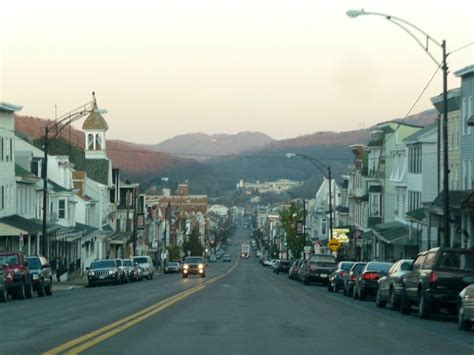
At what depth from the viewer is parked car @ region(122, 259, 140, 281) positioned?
69375mm

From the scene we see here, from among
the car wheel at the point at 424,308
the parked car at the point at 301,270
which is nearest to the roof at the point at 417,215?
the parked car at the point at 301,270

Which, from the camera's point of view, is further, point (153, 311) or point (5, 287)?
point (5, 287)

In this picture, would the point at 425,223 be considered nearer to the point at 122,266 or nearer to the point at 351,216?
the point at 122,266

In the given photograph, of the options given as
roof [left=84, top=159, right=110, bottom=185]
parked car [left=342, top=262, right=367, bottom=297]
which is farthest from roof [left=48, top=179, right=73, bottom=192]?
parked car [left=342, top=262, right=367, bottom=297]

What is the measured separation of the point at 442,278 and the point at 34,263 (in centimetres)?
2191

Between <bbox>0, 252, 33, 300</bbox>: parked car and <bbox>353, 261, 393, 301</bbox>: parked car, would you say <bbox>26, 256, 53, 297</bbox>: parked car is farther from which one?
<bbox>353, 261, 393, 301</bbox>: parked car

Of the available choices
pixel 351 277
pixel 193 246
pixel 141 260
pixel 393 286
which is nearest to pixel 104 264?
pixel 141 260

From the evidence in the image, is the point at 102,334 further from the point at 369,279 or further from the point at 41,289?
the point at 41,289

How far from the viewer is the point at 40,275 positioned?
44.3m

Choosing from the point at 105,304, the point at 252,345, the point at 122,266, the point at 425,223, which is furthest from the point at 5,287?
the point at 425,223

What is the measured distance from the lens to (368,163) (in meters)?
99.7

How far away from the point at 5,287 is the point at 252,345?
22.1 metres

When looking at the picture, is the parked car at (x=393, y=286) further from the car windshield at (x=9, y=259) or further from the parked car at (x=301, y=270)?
the parked car at (x=301, y=270)

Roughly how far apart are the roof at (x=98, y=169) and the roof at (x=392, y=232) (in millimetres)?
33338
